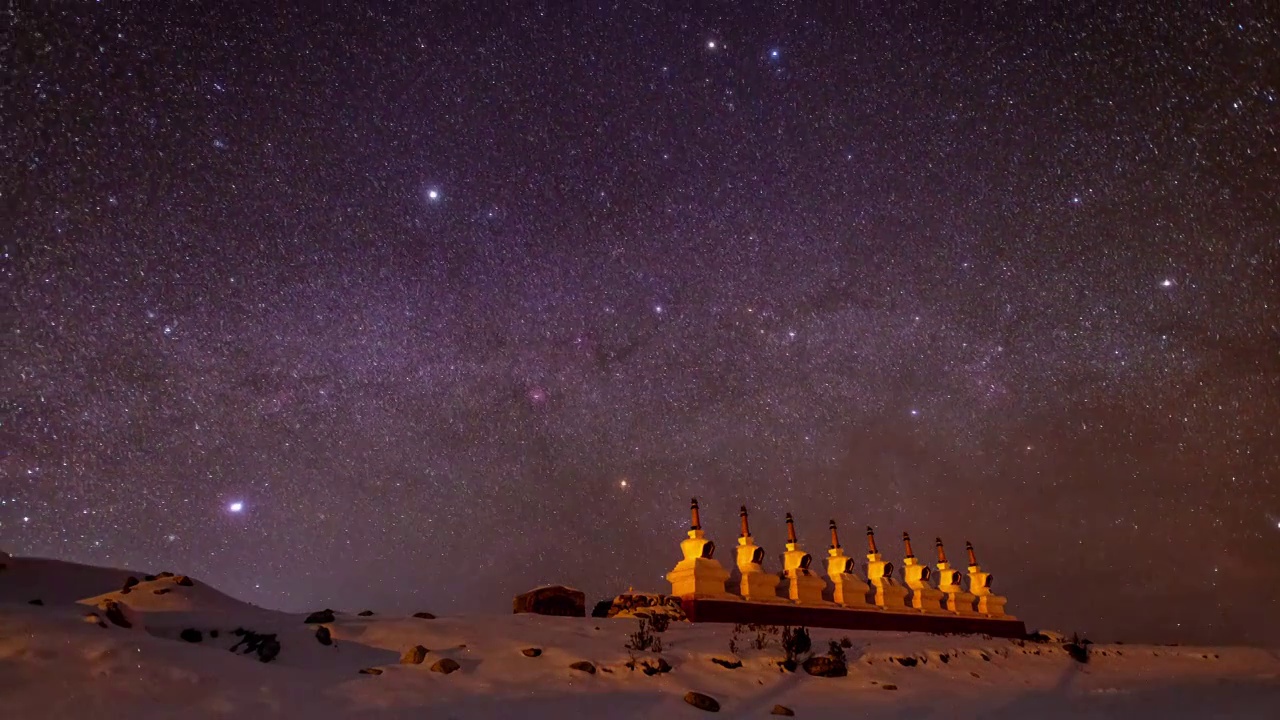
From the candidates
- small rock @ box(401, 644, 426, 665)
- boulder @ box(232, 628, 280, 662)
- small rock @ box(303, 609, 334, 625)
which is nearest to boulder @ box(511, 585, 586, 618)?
small rock @ box(303, 609, 334, 625)

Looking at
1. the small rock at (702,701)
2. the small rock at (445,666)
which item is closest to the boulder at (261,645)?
the small rock at (445,666)

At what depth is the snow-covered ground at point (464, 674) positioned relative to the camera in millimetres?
7633

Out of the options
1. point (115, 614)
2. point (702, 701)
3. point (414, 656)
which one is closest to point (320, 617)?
point (414, 656)

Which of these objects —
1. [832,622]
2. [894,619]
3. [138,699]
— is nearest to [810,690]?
[138,699]

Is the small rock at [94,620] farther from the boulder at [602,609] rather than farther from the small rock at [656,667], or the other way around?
the boulder at [602,609]

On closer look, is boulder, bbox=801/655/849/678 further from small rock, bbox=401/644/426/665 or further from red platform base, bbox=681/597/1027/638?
red platform base, bbox=681/597/1027/638

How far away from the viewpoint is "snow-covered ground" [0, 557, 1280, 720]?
7.63m

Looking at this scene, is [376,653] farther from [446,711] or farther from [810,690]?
[810,690]

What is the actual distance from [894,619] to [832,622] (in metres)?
3.86

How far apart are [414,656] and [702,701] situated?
401cm

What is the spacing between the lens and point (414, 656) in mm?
10062

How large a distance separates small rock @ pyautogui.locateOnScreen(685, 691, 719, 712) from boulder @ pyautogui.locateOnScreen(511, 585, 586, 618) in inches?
321

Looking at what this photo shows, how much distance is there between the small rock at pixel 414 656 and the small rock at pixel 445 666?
0.26 metres

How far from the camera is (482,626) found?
12312mm
